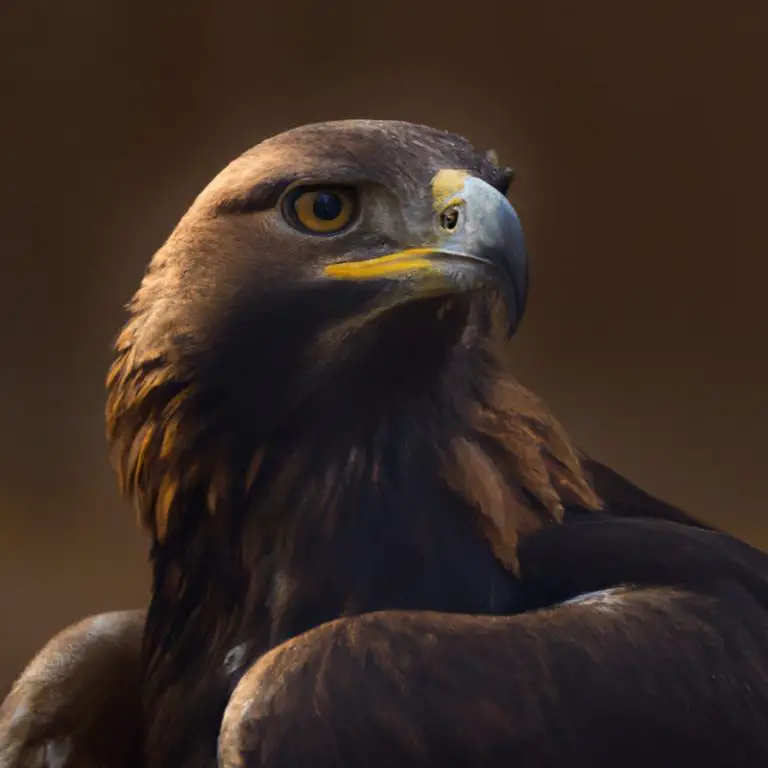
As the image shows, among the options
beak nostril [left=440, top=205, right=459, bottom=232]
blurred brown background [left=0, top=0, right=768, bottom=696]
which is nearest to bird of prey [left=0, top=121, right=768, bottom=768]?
beak nostril [left=440, top=205, right=459, bottom=232]

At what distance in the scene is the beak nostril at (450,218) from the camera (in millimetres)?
831

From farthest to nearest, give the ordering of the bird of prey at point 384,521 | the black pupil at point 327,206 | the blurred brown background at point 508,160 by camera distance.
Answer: the blurred brown background at point 508,160, the black pupil at point 327,206, the bird of prey at point 384,521

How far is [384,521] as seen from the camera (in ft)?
2.93

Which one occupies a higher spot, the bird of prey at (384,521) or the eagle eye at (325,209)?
the eagle eye at (325,209)

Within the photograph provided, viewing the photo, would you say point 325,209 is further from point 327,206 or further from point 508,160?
point 508,160

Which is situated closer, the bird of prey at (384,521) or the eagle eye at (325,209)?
the bird of prey at (384,521)

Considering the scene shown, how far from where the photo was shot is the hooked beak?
31.9 inches

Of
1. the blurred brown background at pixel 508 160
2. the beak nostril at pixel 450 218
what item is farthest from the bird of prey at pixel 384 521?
the blurred brown background at pixel 508 160

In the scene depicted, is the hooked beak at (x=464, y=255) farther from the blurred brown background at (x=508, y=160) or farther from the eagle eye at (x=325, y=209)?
the blurred brown background at (x=508, y=160)

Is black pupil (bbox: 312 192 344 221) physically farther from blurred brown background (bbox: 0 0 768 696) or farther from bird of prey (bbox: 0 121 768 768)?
blurred brown background (bbox: 0 0 768 696)

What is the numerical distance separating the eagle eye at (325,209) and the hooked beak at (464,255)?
1.5 inches

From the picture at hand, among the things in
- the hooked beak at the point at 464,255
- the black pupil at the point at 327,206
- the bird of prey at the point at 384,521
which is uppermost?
the black pupil at the point at 327,206

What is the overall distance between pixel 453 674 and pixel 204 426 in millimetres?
309

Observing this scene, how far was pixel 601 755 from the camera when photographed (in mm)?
740
